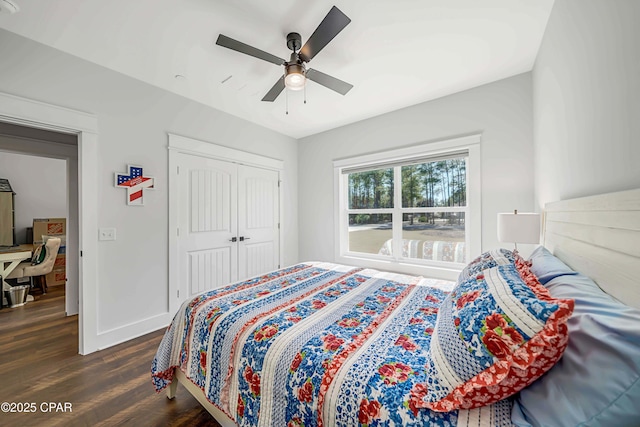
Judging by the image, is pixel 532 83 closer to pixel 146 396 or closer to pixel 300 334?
pixel 300 334

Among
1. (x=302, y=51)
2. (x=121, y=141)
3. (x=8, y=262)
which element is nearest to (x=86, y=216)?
(x=121, y=141)

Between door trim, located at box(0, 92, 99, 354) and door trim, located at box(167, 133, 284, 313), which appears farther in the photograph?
door trim, located at box(167, 133, 284, 313)

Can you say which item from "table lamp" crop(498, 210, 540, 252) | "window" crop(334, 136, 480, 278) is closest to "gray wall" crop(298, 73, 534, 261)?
A: "window" crop(334, 136, 480, 278)

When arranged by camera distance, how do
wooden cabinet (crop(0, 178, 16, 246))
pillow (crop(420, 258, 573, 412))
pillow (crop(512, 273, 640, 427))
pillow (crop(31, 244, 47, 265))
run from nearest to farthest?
1. pillow (crop(512, 273, 640, 427))
2. pillow (crop(420, 258, 573, 412))
3. pillow (crop(31, 244, 47, 265))
4. wooden cabinet (crop(0, 178, 16, 246))

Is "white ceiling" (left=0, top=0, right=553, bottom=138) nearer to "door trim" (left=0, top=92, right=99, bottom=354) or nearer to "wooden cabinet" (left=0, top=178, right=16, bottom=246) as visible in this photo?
"door trim" (left=0, top=92, right=99, bottom=354)

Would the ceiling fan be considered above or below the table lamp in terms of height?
above

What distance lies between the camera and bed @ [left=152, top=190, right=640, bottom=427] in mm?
634

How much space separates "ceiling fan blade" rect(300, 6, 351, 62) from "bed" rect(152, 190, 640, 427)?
1491 millimetres

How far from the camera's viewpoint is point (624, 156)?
91 centimetres

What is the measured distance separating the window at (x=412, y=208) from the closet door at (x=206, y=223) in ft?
5.32

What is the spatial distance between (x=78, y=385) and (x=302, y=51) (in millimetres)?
2940

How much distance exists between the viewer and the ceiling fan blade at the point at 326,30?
1.39 m

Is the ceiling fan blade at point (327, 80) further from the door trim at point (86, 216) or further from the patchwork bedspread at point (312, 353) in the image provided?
the door trim at point (86, 216)

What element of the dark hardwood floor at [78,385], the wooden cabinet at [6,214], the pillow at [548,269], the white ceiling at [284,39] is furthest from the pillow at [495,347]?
the wooden cabinet at [6,214]
